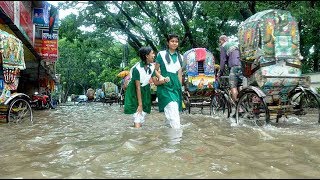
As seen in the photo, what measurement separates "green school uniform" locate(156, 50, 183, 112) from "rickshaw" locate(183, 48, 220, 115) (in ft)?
16.8

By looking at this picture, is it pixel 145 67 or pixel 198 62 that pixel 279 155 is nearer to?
pixel 145 67

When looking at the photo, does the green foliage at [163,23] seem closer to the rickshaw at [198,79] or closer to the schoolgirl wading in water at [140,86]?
the rickshaw at [198,79]

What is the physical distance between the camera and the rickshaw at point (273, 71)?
6398mm

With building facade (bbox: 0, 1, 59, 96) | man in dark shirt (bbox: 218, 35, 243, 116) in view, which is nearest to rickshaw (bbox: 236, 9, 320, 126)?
man in dark shirt (bbox: 218, 35, 243, 116)

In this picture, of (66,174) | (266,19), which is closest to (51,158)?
(66,174)

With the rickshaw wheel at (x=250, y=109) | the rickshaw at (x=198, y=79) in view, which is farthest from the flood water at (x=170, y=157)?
the rickshaw at (x=198, y=79)

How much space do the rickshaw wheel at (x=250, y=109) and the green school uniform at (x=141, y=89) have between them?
197 centimetres

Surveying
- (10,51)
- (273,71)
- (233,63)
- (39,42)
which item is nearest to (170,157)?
(273,71)

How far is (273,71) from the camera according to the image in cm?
644

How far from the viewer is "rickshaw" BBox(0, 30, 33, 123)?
303 inches

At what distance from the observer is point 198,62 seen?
37.1 ft

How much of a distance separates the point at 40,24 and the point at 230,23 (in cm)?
1164

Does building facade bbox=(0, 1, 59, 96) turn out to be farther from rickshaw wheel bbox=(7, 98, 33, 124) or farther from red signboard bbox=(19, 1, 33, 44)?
rickshaw wheel bbox=(7, 98, 33, 124)

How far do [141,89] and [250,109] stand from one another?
7.40ft
